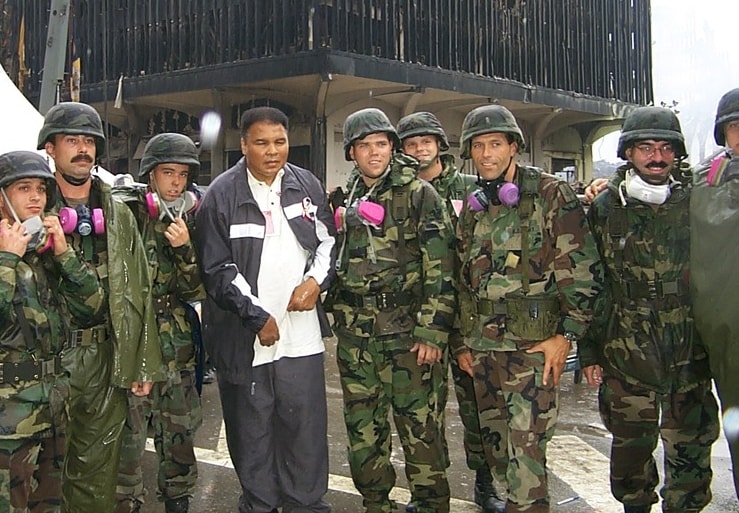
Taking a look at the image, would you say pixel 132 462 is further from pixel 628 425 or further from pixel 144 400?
pixel 628 425

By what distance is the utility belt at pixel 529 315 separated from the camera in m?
3.65

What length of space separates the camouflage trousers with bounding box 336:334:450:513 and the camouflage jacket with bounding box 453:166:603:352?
397mm

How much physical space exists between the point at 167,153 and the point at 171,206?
305 mm

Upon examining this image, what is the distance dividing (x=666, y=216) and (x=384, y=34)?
10587 millimetres

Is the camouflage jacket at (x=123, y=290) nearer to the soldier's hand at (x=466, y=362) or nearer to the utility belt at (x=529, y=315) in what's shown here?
the soldier's hand at (x=466, y=362)

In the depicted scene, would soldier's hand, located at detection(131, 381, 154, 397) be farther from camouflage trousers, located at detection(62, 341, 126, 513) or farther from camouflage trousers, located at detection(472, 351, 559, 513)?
camouflage trousers, located at detection(472, 351, 559, 513)

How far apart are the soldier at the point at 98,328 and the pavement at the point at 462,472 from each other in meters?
0.94

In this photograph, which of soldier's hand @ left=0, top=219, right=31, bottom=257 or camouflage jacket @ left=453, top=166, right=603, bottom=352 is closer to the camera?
soldier's hand @ left=0, top=219, right=31, bottom=257

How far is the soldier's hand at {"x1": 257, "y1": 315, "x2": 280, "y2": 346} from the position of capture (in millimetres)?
3656

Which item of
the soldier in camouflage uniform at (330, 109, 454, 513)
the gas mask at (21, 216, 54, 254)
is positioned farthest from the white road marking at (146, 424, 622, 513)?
the gas mask at (21, 216, 54, 254)

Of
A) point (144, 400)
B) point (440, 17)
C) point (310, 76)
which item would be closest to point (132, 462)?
point (144, 400)

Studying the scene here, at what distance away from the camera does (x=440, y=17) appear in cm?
1452

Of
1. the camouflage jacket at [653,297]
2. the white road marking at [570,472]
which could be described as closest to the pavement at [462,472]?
the white road marking at [570,472]

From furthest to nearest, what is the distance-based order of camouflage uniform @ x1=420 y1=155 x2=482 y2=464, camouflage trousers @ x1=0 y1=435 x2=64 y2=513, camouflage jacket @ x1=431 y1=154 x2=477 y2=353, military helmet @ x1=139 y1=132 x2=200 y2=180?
1. camouflage jacket @ x1=431 y1=154 x2=477 y2=353
2. camouflage uniform @ x1=420 y1=155 x2=482 y2=464
3. military helmet @ x1=139 y1=132 x2=200 y2=180
4. camouflage trousers @ x1=0 y1=435 x2=64 y2=513
